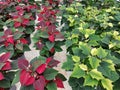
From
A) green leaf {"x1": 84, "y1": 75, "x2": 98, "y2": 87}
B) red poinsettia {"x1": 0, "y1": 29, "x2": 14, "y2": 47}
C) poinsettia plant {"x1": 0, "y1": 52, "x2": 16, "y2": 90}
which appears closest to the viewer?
green leaf {"x1": 84, "y1": 75, "x2": 98, "y2": 87}

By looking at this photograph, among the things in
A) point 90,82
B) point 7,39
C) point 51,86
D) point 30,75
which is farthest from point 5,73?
point 90,82

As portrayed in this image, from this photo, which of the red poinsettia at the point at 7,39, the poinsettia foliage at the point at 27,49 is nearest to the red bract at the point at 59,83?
the poinsettia foliage at the point at 27,49

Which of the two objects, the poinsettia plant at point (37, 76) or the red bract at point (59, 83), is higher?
the poinsettia plant at point (37, 76)

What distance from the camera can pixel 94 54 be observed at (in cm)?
126

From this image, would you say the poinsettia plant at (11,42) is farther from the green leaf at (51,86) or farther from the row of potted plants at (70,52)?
the green leaf at (51,86)

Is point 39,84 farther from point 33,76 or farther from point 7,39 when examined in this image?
point 7,39

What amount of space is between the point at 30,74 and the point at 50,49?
22.8 inches

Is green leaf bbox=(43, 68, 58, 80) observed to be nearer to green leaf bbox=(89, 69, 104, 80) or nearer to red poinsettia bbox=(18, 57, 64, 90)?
red poinsettia bbox=(18, 57, 64, 90)

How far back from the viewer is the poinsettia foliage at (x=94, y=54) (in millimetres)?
1168

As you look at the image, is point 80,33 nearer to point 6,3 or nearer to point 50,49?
point 50,49

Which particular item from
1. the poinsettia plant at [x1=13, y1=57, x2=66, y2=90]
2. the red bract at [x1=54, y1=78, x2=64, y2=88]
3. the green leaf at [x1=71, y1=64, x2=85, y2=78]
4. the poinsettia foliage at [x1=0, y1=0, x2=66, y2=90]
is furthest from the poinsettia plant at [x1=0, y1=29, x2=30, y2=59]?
the green leaf at [x1=71, y1=64, x2=85, y2=78]

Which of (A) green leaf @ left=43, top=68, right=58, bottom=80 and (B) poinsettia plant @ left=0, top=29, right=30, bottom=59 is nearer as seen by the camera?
(A) green leaf @ left=43, top=68, right=58, bottom=80

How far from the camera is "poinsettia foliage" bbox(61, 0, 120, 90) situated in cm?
117

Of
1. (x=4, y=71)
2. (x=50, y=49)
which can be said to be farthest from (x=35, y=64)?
(x=50, y=49)
